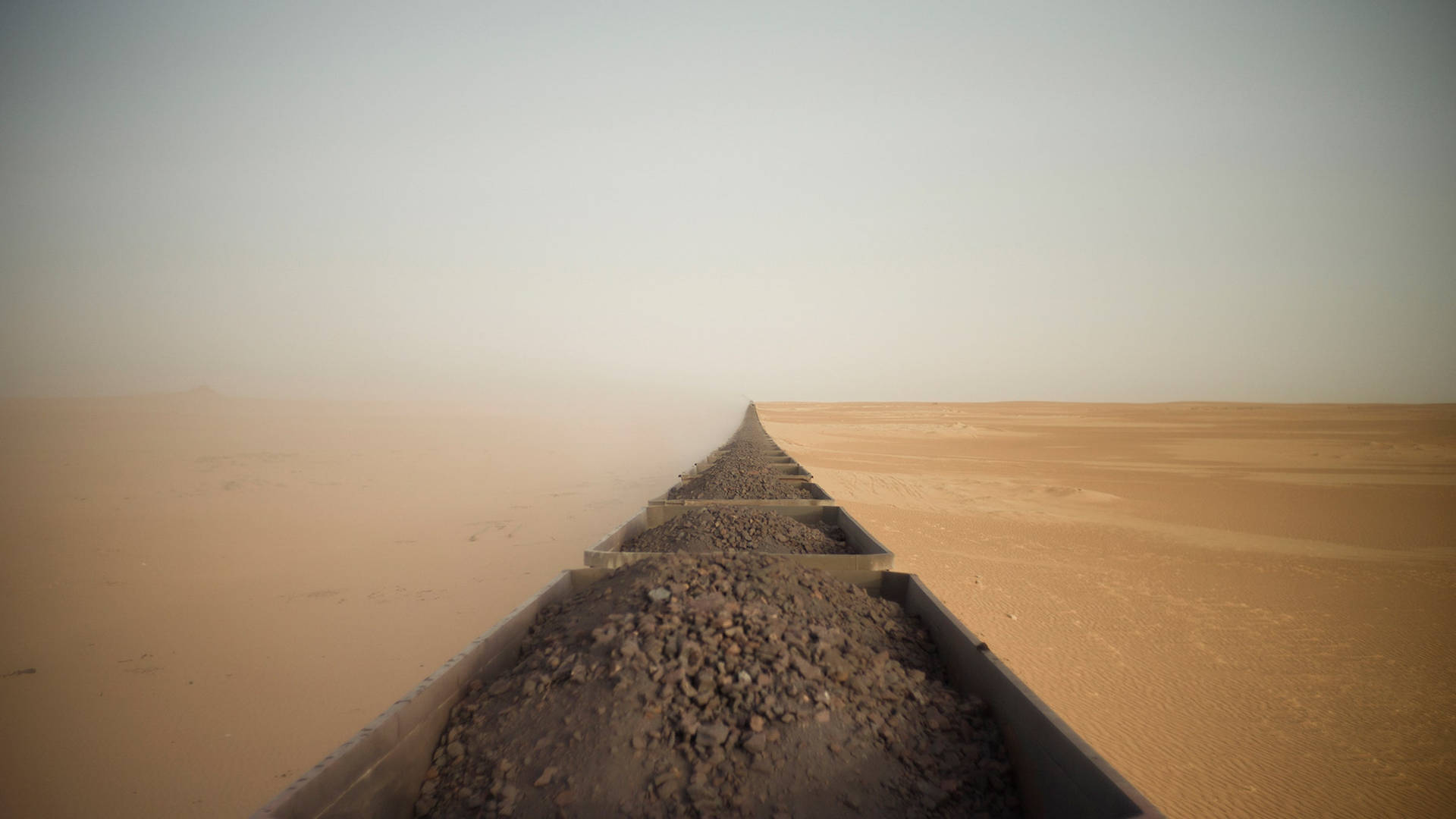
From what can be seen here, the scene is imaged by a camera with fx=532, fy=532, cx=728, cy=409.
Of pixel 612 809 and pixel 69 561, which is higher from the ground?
pixel 612 809

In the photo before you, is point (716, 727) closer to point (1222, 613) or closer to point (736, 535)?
point (736, 535)

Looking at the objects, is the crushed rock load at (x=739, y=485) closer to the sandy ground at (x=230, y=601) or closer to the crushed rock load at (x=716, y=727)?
the sandy ground at (x=230, y=601)

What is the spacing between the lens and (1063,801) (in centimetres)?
167

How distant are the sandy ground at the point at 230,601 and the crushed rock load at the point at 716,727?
6.97ft

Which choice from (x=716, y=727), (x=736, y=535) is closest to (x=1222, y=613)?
(x=736, y=535)

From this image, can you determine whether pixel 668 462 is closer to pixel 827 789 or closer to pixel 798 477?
pixel 798 477

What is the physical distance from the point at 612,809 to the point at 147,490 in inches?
598

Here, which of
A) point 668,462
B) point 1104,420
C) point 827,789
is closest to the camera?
point 827,789

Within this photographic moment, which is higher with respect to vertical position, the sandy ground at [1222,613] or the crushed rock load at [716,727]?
the crushed rock load at [716,727]

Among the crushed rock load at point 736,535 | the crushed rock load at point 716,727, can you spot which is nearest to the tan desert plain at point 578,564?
the crushed rock load at point 736,535

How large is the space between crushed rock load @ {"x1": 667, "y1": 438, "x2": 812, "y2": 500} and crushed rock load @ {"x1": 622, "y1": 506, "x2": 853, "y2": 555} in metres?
1.14

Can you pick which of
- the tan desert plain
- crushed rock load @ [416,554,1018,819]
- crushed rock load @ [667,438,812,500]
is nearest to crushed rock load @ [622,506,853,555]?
crushed rock load @ [667,438,812,500]

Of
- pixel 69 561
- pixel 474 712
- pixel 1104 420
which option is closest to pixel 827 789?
pixel 474 712

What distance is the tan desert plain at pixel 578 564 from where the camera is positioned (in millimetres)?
3299
